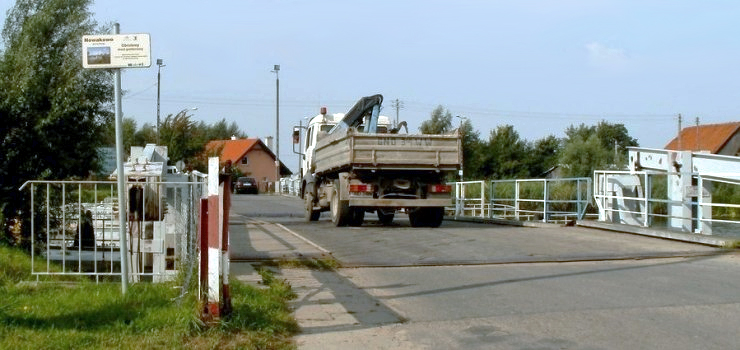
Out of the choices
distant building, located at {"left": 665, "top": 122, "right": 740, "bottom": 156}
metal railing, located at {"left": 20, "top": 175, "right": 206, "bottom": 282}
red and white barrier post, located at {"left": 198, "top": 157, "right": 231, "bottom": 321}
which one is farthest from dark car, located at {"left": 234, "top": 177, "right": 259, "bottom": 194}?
red and white barrier post, located at {"left": 198, "top": 157, "right": 231, "bottom": 321}

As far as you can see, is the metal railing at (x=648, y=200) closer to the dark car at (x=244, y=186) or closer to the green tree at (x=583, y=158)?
the green tree at (x=583, y=158)

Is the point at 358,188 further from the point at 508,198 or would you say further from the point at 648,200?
the point at 508,198

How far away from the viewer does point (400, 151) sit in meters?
19.1

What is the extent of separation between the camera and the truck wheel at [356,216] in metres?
20.2

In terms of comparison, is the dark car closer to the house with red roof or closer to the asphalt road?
the house with red roof

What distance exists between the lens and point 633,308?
847cm

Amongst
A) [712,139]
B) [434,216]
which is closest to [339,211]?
[434,216]

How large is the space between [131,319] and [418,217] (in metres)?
13.8

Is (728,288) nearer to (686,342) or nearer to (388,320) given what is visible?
(686,342)

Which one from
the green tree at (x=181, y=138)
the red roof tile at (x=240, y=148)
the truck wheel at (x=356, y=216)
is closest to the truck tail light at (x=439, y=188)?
the truck wheel at (x=356, y=216)

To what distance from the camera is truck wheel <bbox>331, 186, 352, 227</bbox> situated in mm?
19781

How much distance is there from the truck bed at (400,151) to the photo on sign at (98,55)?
35.5 ft

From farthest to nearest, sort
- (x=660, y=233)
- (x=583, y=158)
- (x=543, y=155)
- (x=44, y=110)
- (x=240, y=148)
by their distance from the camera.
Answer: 1. (x=240, y=148)
2. (x=543, y=155)
3. (x=583, y=158)
4. (x=660, y=233)
5. (x=44, y=110)

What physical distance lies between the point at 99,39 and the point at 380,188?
11.9 m
